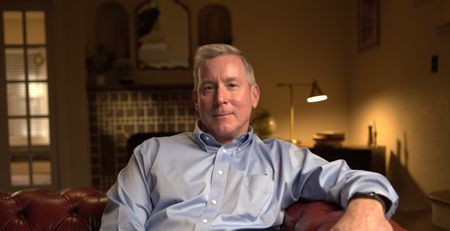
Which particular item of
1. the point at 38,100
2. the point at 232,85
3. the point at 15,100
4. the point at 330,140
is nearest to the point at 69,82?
the point at 38,100

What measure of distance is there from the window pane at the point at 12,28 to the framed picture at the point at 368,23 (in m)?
3.21

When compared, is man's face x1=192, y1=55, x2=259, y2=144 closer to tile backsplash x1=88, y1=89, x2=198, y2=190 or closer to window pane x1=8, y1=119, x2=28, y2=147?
tile backsplash x1=88, y1=89, x2=198, y2=190

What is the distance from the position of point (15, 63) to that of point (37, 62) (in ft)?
0.67

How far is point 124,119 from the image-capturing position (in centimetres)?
403

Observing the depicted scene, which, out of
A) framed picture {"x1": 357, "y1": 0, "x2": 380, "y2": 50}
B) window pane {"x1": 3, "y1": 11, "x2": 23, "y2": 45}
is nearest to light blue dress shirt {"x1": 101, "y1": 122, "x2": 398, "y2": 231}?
framed picture {"x1": 357, "y1": 0, "x2": 380, "y2": 50}

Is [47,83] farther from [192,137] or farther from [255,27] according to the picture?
[192,137]

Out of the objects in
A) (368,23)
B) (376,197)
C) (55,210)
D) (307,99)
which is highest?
(368,23)

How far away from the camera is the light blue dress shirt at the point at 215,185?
4.18 ft

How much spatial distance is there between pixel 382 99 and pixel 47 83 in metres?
3.06

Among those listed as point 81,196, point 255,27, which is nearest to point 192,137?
point 81,196

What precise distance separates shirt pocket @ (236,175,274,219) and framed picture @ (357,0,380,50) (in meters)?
2.61

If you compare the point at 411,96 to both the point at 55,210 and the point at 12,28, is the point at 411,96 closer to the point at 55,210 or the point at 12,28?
the point at 55,210

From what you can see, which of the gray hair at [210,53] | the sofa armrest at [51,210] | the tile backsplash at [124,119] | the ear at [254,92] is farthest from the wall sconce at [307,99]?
the sofa armrest at [51,210]

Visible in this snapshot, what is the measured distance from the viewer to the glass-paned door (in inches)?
156
